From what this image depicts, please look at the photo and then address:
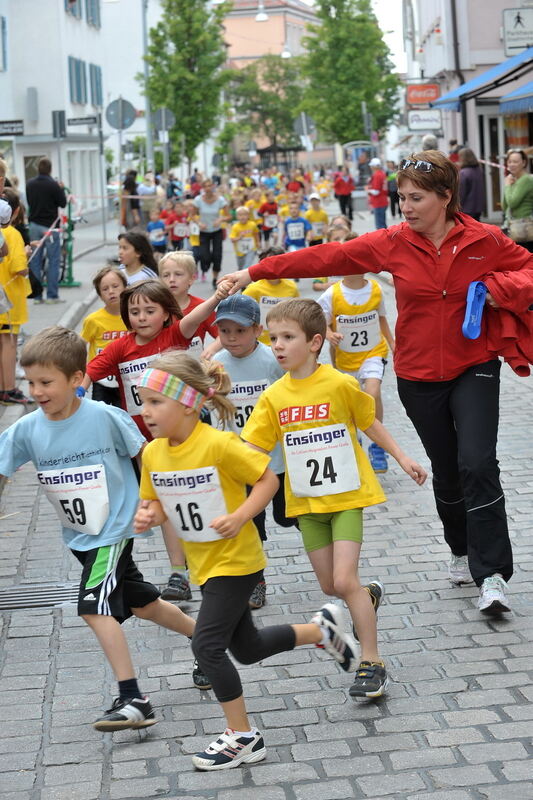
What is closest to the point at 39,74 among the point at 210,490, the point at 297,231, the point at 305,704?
the point at 297,231

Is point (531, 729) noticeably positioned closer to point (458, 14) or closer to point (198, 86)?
point (458, 14)

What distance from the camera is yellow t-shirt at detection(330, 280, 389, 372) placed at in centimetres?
905

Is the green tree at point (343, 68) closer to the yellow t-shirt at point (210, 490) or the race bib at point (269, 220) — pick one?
the race bib at point (269, 220)

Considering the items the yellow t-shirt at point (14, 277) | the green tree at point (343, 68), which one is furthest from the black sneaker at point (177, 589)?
the green tree at point (343, 68)

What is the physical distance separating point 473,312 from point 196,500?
5.59 ft

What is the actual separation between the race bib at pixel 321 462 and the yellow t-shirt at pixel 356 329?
12.2 ft

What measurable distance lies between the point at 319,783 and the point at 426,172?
2.69m

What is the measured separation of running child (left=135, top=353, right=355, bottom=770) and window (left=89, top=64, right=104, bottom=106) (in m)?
54.0

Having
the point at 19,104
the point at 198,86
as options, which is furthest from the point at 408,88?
the point at 19,104

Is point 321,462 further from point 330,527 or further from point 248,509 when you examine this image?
point 248,509

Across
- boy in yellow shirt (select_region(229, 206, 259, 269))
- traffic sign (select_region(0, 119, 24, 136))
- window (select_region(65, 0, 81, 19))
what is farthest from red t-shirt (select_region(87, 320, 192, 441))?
window (select_region(65, 0, 81, 19))

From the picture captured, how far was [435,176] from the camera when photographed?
577cm

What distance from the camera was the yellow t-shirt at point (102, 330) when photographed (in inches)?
308

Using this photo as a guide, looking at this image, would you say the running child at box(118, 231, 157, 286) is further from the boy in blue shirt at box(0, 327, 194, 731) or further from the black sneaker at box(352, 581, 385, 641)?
the black sneaker at box(352, 581, 385, 641)
